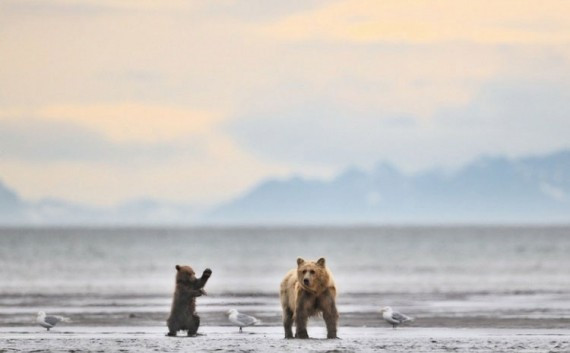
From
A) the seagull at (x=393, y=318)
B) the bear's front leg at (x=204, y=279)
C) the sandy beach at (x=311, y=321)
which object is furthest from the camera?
the seagull at (x=393, y=318)

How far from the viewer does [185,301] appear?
23109mm

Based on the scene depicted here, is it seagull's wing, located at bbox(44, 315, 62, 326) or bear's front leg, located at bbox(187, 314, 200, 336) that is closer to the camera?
bear's front leg, located at bbox(187, 314, 200, 336)

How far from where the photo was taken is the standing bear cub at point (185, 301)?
23031 millimetres

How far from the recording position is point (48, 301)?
38.8 m

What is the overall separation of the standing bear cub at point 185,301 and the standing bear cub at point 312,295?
1.64 meters

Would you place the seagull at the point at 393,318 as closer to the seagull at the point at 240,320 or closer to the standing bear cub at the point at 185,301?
the seagull at the point at 240,320

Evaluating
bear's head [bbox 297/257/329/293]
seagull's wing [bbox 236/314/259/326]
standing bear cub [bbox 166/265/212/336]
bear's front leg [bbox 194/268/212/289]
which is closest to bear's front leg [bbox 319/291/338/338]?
bear's head [bbox 297/257/329/293]

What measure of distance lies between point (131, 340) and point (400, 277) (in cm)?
3606

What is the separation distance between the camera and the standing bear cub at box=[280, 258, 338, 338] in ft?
71.7

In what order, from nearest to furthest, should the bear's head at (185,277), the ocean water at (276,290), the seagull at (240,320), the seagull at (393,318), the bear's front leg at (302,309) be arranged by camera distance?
1. the bear's front leg at (302,309)
2. the bear's head at (185,277)
3. the seagull at (240,320)
4. the seagull at (393,318)
5. the ocean water at (276,290)

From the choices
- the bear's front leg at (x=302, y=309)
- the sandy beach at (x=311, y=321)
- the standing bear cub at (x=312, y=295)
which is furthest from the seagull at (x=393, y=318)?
the bear's front leg at (x=302, y=309)

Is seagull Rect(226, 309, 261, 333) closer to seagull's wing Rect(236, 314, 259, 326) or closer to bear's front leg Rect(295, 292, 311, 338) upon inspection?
seagull's wing Rect(236, 314, 259, 326)

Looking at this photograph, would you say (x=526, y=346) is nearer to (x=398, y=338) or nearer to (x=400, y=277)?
(x=398, y=338)

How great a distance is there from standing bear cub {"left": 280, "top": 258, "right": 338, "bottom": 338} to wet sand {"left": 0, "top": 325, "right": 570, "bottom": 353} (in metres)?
0.35
